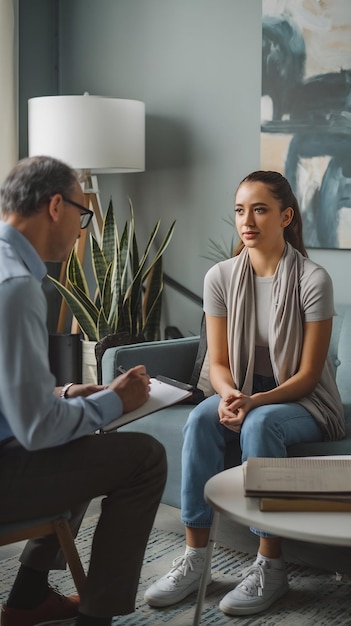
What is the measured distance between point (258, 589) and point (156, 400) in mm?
655

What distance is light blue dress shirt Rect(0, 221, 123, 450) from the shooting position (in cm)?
163

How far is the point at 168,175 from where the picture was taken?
13.1 feet

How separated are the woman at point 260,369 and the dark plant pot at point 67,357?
53.6 inches

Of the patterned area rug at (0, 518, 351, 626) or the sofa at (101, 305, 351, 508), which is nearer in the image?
the patterned area rug at (0, 518, 351, 626)

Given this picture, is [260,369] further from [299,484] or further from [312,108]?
[312,108]

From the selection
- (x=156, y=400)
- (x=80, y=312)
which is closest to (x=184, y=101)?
(x=80, y=312)

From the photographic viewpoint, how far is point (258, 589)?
7.43 feet

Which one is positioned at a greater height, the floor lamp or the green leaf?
the floor lamp

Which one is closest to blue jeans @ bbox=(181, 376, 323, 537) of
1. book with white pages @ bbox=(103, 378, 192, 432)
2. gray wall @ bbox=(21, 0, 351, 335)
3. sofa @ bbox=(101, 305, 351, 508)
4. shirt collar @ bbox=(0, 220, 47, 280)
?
sofa @ bbox=(101, 305, 351, 508)

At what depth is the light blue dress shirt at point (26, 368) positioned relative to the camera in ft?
5.35

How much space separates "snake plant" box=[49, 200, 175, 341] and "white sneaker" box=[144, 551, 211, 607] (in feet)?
4.73

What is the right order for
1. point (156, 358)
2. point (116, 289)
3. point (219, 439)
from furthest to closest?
1. point (116, 289)
2. point (156, 358)
3. point (219, 439)

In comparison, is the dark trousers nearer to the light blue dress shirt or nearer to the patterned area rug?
the light blue dress shirt

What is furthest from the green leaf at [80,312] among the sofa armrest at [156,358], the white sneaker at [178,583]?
the white sneaker at [178,583]
